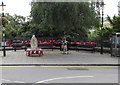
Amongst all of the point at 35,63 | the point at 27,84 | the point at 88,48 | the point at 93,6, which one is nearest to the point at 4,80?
the point at 27,84

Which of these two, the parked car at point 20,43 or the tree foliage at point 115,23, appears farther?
the parked car at point 20,43

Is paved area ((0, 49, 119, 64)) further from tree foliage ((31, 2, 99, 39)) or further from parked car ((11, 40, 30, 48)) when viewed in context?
parked car ((11, 40, 30, 48))

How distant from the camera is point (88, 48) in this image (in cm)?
Answer: 2058

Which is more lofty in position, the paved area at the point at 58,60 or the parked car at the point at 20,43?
the parked car at the point at 20,43

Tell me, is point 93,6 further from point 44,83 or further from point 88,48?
point 44,83

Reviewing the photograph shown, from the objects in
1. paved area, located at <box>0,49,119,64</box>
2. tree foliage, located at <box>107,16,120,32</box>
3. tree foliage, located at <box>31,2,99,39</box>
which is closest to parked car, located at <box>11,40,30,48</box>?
tree foliage, located at <box>31,2,99,39</box>

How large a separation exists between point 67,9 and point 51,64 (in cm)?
556

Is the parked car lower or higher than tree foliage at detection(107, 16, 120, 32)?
lower

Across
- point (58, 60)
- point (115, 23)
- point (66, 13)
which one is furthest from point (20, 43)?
point (115, 23)

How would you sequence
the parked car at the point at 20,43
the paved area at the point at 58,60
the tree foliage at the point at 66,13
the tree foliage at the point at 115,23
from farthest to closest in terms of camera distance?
the parked car at the point at 20,43 < the tree foliage at the point at 115,23 < the tree foliage at the point at 66,13 < the paved area at the point at 58,60

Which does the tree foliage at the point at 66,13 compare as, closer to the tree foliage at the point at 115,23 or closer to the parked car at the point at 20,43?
the tree foliage at the point at 115,23

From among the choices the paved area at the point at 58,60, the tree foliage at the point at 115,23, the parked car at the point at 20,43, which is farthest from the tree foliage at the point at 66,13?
the parked car at the point at 20,43

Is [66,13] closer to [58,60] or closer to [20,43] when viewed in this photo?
[58,60]

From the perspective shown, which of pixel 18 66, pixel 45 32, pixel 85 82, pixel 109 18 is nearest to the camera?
pixel 85 82
